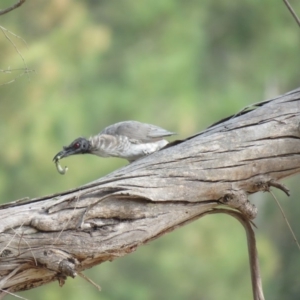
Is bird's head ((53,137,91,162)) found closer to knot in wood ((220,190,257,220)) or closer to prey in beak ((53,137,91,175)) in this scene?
prey in beak ((53,137,91,175))

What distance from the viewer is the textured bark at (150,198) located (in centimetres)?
93

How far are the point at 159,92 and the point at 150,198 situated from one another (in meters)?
1.26

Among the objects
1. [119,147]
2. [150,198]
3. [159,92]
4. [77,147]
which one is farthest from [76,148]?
[159,92]

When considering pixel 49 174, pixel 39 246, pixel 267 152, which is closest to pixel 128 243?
pixel 39 246

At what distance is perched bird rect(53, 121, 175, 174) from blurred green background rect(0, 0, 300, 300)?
0.50 m

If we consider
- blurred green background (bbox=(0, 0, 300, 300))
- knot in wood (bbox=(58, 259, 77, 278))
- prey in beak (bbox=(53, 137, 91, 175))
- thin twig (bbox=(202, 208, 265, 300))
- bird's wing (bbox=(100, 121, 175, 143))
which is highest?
blurred green background (bbox=(0, 0, 300, 300))

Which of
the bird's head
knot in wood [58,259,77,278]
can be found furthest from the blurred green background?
knot in wood [58,259,77,278]

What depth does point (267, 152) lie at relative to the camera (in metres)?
1.04

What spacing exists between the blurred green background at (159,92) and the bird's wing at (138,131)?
1.62 feet

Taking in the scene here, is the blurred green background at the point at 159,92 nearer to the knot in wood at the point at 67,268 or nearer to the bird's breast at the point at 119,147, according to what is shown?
the bird's breast at the point at 119,147

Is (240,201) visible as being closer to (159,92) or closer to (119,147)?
(119,147)

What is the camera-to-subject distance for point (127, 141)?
1.61 metres

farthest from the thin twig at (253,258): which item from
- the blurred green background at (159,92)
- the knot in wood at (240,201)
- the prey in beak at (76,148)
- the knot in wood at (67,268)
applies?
the blurred green background at (159,92)

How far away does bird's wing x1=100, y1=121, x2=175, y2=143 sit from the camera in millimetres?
1611
